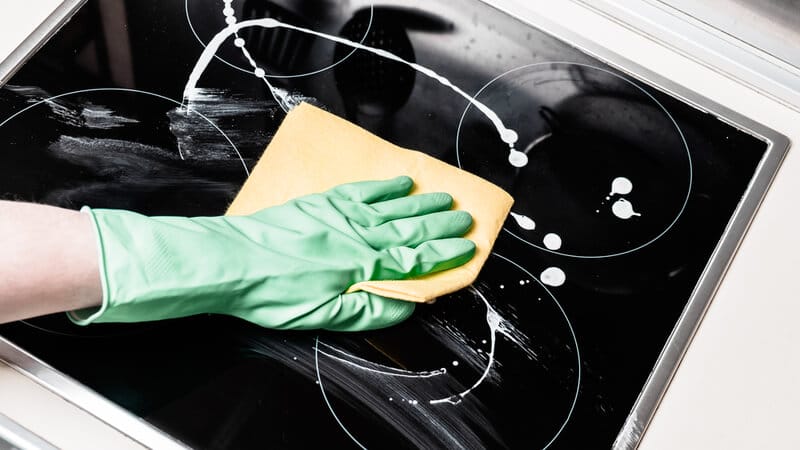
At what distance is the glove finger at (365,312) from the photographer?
0.85 m

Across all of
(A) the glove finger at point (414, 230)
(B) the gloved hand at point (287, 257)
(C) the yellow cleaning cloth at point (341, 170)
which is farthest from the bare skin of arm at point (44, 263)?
(A) the glove finger at point (414, 230)

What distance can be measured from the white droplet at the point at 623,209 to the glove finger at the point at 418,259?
7.3 inches

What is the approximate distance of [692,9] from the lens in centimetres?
104

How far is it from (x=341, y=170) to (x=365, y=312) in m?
0.18

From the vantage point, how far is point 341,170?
94cm

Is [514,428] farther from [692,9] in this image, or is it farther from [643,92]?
[692,9]

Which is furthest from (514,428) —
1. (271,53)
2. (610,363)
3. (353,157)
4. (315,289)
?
(271,53)

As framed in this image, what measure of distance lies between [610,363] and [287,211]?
1.24 feet

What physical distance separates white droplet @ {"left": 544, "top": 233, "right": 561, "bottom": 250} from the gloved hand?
9 centimetres

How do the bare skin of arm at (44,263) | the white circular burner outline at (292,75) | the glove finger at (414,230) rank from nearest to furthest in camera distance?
the bare skin of arm at (44,263)
the glove finger at (414,230)
the white circular burner outline at (292,75)

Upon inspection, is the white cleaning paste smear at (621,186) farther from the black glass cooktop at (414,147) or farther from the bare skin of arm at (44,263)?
the bare skin of arm at (44,263)

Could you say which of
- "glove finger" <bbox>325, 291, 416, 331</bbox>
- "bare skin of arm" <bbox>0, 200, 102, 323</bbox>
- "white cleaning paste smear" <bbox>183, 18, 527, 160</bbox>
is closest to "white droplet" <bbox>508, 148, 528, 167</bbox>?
"white cleaning paste smear" <bbox>183, 18, 527, 160</bbox>

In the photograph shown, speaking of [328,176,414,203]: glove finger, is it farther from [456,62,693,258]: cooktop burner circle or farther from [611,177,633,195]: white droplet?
[611,177,633,195]: white droplet

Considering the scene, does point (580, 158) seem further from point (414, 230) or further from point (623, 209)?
point (414, 230)
